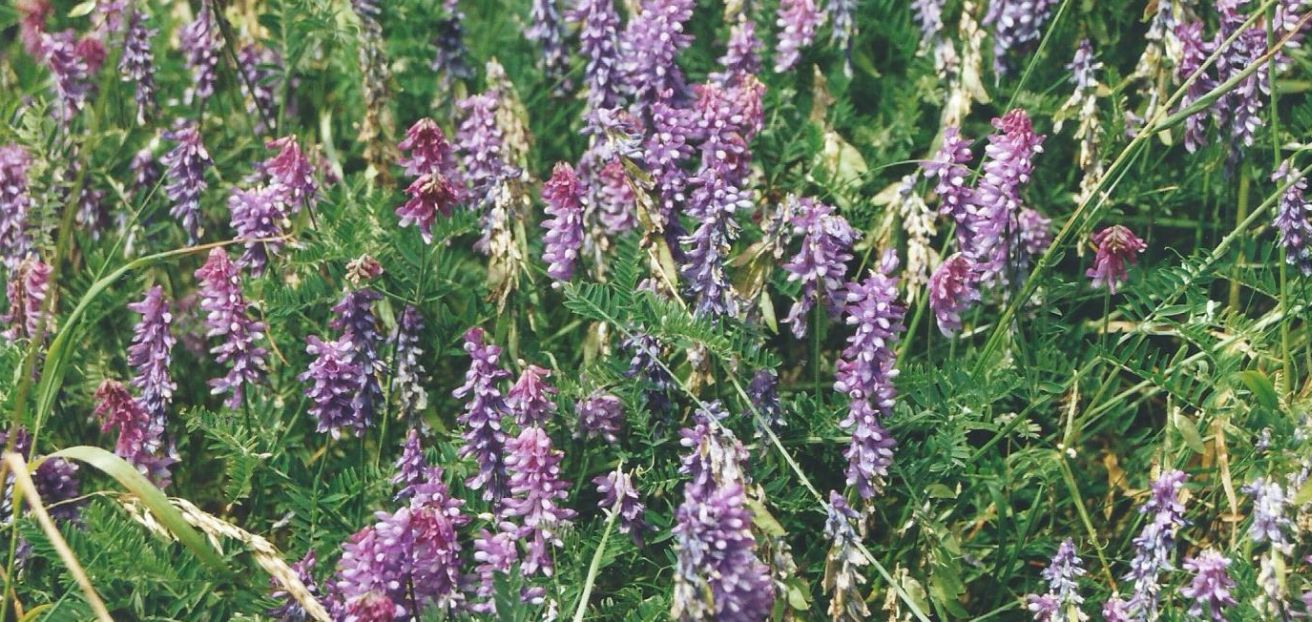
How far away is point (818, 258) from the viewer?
2.63 m

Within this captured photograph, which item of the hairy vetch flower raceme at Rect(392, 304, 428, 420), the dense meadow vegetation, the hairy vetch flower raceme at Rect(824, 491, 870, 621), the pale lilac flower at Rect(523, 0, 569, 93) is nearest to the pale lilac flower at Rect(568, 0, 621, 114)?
the dense meadow vegetation

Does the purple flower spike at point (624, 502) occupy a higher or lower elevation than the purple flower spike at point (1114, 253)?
lower

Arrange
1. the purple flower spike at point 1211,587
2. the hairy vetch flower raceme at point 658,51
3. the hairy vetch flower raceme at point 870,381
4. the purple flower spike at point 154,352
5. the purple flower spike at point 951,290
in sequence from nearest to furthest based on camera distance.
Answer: the purple flower spike at point 1211,587
the hairy vetch flower raceme at point 870,381
the purple flower spike at point 951,290
the purple flower spike at point 154,352
the hairy vetch flower raceme at point 658,51

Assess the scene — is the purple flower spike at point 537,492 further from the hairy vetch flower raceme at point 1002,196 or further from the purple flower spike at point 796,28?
the purple flower spike at point 796,28

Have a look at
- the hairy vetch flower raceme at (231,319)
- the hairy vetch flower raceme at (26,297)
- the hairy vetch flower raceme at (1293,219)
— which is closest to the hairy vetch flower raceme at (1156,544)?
the hairy vetch flower raceme at (1293,219)

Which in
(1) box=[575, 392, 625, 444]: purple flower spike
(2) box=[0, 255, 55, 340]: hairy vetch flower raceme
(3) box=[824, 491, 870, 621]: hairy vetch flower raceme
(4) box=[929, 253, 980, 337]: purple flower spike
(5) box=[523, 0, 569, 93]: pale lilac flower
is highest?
(5) box=[523, 0, 569, 93]: pale lilac flower

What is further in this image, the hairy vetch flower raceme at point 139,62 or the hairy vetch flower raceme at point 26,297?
the hairy vetch flower raceme at point 139,62

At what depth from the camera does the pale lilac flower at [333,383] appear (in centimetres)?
279

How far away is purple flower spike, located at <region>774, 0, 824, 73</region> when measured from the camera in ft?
11.2

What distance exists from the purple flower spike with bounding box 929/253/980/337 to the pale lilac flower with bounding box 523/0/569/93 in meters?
1.14

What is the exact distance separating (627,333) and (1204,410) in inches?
37.0

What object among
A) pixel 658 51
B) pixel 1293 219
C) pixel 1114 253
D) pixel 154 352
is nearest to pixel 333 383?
pixel 154 352

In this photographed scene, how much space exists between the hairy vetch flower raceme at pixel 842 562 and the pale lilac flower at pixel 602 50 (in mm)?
1072

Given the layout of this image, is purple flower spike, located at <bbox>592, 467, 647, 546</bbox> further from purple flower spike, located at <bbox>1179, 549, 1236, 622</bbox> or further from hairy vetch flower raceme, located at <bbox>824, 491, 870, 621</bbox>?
purple flower spike, located at <bbox>1179, 549, 1236, 622</bbox>
